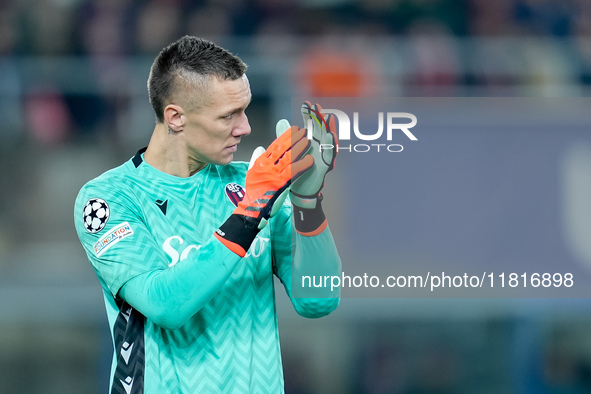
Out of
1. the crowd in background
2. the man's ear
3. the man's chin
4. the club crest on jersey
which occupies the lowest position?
the club crest on jersey

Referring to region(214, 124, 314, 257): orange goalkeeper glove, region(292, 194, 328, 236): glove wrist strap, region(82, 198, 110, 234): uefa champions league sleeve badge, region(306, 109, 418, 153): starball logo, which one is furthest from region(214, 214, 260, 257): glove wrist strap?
region(306, 109, 418, 153): starball logo

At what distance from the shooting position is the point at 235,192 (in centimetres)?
255

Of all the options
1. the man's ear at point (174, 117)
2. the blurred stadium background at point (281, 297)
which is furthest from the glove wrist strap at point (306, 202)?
the blurred stadium background at point (281, 297)

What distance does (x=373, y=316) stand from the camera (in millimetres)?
6082

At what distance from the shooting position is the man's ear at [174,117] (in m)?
2.45

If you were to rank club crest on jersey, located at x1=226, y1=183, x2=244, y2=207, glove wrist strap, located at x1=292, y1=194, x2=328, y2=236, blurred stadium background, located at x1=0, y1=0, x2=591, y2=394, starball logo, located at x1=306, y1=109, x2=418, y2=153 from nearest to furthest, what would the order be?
glove wrist strap, located at x1=292, y1=194, x2=328, y2=236 < club crest on jersey, located at x1=226, y1=183, x2=244, y2=207 < starball logo, located at x1=306, y1=109, x2=418, y2=153 < blurred stadium background, located at x1=0, y1=0, x2=591, y2=394

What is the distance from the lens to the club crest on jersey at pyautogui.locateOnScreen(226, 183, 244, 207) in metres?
2.53

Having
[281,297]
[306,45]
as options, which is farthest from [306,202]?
[306,45]

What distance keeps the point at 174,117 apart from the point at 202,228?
356 millimetres

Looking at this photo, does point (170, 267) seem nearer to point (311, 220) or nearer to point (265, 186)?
point (265, 186)

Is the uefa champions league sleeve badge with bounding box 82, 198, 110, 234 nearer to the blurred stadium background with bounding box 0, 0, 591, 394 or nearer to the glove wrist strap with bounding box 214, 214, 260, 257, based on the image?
the glove wrist strap with bounding box 214, 214, 260, 257

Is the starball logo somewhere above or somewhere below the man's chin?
above

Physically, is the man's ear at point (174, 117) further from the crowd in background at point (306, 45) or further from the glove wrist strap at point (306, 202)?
the crowd in background at point (306, 45)

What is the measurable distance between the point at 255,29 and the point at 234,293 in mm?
5438
